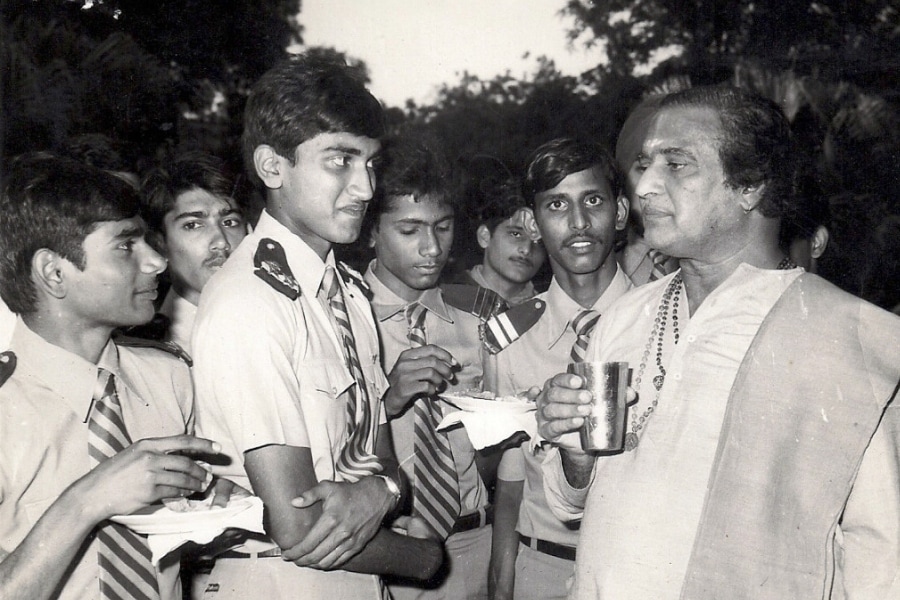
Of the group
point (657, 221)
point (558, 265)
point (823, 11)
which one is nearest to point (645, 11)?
point (823, 11)

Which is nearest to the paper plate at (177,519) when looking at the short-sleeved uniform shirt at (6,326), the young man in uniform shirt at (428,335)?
the short-sleeved uniform shirt at (6,326)

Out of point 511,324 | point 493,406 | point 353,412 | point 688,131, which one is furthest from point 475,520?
point 688,131

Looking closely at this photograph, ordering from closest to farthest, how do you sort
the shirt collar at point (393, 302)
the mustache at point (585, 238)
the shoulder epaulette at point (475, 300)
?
the mustache at point (585, 238)
the shirt collar at point (393, 302)
the shoulder epaulette at point (475, 300)

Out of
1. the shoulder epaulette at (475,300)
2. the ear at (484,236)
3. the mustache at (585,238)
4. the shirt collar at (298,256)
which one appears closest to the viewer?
the shirt collar at (298,256)

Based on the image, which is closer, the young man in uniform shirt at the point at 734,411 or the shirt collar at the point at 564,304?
the young man in uniform shirt at the point at 734,411

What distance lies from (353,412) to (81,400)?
0.80 meters

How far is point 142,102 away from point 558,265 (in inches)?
249

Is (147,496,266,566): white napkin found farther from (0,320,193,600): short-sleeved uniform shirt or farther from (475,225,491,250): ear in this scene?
(475,225,491,250): ear

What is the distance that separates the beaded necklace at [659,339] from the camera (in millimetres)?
2289

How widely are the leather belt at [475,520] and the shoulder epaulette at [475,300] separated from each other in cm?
96

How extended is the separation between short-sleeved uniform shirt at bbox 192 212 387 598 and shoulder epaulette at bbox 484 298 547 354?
52.7 inches

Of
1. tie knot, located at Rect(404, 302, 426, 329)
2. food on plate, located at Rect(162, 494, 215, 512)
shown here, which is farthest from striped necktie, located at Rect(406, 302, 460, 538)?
food on plate, located at Rect(162, 494, 215, 512)

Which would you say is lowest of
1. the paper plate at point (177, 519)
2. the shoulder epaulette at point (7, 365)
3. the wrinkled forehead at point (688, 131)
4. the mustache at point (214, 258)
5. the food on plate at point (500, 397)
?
the paper plate at point (177, 519)

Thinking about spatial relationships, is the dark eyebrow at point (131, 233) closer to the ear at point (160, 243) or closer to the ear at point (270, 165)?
the ear at point (270, 165)
